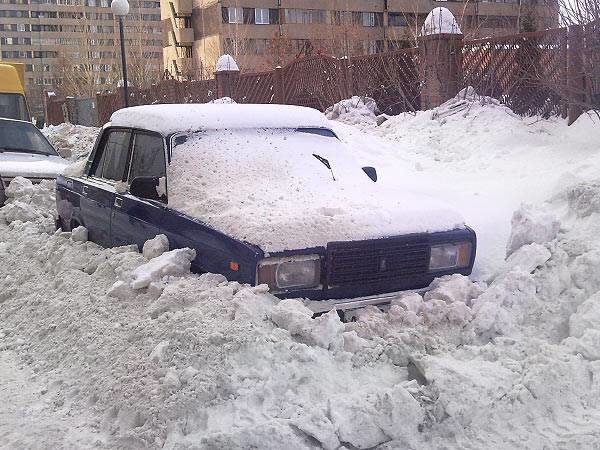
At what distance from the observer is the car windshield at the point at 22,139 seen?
1038cm

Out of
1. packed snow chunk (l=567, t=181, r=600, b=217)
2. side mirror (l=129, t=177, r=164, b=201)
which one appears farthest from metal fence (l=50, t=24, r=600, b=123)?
side mirror (l=129, t=177, r=164, b=201)

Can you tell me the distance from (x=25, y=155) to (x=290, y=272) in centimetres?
745

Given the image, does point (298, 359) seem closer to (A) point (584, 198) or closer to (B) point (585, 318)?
(B) point (585, 318)

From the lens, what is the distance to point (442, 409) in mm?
3383

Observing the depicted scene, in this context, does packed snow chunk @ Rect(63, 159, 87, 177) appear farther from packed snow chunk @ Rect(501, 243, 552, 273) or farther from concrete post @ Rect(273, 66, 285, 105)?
concrete post @ Rect(273, 66, 285, 105)

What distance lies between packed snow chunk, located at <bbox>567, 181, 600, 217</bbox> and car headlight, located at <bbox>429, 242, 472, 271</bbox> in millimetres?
1508

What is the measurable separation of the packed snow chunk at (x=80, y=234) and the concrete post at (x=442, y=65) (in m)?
9.50

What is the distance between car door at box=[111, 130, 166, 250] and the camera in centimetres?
493

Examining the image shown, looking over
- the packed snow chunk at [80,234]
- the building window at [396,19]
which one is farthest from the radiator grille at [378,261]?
the building window at [396,19]

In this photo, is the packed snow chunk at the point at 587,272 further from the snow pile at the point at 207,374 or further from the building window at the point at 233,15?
A: the building window at the point at 233,15

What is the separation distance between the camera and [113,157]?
602cm

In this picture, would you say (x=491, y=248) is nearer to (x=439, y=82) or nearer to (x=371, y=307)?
(x=371, y=307)

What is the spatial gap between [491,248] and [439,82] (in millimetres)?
8326

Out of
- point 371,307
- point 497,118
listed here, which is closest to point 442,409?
point 371,307
